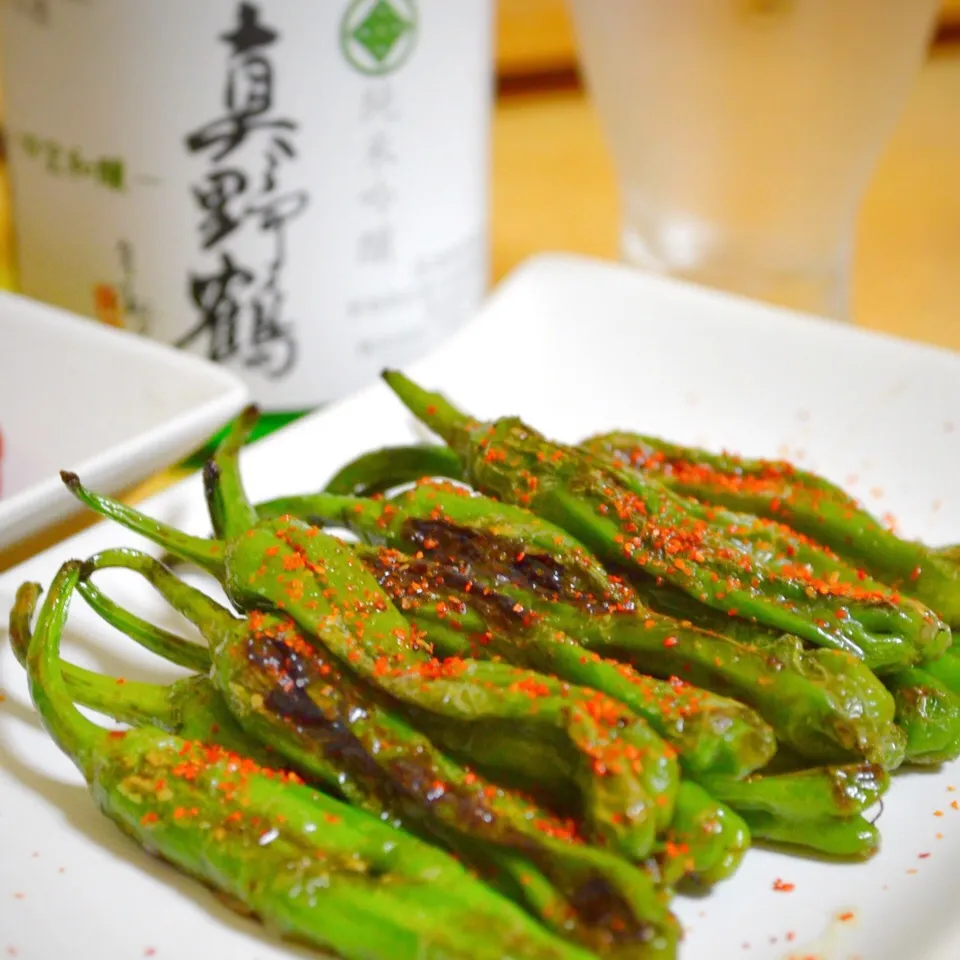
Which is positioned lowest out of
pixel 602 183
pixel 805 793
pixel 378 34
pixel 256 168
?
pixel 602 183

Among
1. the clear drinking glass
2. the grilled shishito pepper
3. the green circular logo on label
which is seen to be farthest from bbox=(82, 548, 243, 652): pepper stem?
the clear drinking glass

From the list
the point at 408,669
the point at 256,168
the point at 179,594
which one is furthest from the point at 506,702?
the point at 256,168

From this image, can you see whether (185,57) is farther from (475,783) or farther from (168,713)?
(475,783)

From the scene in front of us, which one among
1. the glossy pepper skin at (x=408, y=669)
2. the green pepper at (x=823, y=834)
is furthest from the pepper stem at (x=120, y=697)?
the green pepper at (x=823, y=834)

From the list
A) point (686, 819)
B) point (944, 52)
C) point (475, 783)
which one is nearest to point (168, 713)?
point (475, 783)

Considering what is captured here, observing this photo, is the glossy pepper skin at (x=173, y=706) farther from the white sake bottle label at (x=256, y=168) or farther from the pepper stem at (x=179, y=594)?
the white sake bottle label at (x=256, y=168)

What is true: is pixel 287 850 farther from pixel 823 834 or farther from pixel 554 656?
pixel 823 834
